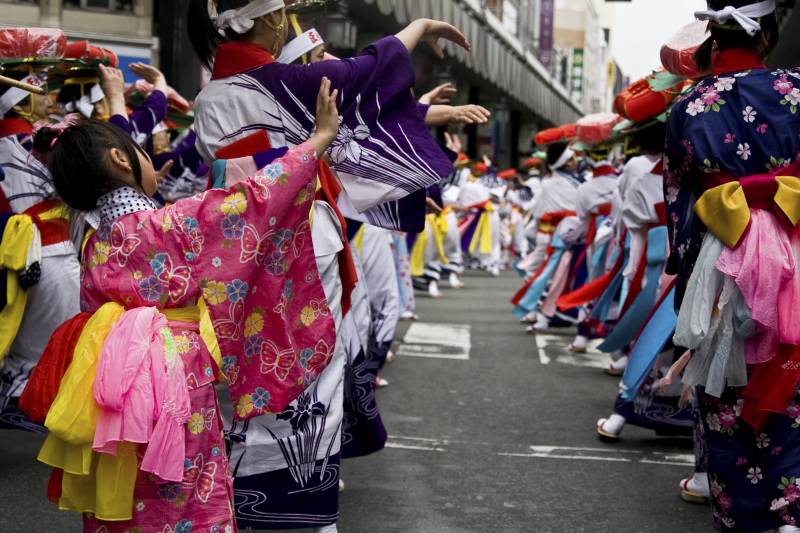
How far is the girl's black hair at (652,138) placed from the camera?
547 centimetres

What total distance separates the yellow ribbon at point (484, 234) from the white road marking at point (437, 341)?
8.26 m

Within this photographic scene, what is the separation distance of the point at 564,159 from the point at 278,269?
805cm

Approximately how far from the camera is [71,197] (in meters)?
2.73

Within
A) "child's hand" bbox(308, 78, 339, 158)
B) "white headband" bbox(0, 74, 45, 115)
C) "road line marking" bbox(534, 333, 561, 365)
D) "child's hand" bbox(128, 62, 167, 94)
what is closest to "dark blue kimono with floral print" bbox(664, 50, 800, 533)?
"child's hand" bbox(308, 78, 339, 158)

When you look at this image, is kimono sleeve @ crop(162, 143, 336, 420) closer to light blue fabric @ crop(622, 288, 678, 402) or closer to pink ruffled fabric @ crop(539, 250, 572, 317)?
light blue fabric @ crop(622, 288, 678, 402)

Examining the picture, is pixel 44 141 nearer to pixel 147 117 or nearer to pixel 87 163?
pixel 87 163

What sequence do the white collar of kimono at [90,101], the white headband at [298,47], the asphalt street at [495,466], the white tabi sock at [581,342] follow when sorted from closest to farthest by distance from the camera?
the white headband at [298,47], the asphalt street at [495,466], the white collar of kimono at [90,101], the white tabi sock at [581,342]

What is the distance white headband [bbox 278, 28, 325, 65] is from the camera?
3521mm

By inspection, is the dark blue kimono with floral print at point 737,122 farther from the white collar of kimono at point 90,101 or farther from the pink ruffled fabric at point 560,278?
the pink ruffled fabric at point 560,278

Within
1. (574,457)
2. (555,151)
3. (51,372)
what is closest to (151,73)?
(574,457)

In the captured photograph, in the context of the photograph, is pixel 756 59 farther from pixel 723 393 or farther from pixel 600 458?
pixel 600 458

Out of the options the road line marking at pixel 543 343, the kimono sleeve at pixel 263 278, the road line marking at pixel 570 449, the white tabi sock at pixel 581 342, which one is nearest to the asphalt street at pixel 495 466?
the road line marking at pixel 570 449

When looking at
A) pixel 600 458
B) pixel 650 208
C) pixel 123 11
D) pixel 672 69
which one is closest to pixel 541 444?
pixel 600 458

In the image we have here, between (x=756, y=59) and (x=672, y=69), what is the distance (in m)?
0.96
